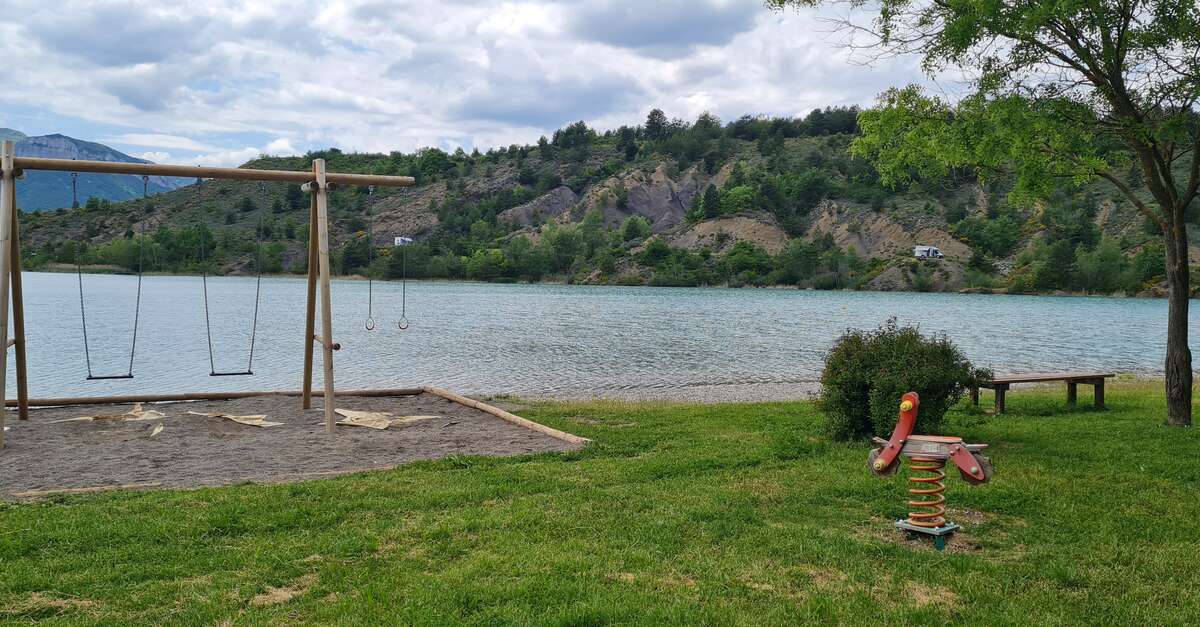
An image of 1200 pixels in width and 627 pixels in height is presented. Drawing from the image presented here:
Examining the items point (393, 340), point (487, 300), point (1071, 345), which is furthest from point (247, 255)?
point (1071, 345)

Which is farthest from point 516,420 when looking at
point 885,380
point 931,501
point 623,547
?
point 931,501

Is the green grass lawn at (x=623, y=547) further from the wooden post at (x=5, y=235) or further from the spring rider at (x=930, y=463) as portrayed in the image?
the wooden post at (x=5, y=235)

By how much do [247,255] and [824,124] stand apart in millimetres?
105625

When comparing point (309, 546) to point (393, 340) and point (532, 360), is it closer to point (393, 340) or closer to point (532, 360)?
point (532, 360)

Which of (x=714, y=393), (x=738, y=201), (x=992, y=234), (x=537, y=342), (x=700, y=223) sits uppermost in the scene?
(x=738, y=201)

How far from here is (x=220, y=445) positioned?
10539 mm

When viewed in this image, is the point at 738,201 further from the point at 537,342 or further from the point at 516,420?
the point at 516,420

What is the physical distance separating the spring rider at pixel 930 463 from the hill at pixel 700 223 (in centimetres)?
6920

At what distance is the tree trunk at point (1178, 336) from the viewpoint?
1105 cm

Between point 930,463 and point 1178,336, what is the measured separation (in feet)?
23.3

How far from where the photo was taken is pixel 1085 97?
11.5 meters

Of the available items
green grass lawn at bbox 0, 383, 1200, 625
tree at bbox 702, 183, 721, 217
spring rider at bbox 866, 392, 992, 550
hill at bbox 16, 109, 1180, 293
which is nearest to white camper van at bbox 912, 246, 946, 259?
hill at bbox 16, 109, 1180, 293

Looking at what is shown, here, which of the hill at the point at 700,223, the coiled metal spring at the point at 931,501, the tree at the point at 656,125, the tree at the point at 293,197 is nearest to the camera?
the coiled metal spring at the point at 931,501

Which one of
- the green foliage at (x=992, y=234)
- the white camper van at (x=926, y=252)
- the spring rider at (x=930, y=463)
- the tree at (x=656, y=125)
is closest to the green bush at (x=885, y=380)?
the spring rider at (x=930, y=463)
